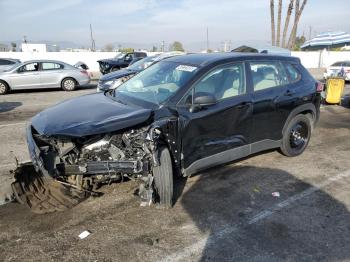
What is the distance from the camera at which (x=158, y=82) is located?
4.82 meters

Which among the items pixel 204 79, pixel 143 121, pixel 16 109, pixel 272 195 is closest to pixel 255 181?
pixel 272 195

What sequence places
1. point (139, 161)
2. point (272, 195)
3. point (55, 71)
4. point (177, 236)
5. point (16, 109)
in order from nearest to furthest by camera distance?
point (177, 236)
point (139, 161)
point (272, 195)
point (16, 109)
point (55, 71)

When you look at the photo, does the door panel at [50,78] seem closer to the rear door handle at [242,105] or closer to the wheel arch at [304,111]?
the wheel arch at [304,111]

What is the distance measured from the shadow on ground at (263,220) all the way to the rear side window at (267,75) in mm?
1342

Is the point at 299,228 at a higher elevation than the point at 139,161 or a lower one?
lower

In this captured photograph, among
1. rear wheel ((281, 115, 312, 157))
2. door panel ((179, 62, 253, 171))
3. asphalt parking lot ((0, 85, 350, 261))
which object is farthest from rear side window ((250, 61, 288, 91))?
asphalt parking lot ((0, 85, 350, 261))

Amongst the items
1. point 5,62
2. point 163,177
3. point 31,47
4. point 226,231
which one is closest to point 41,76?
point 5,62

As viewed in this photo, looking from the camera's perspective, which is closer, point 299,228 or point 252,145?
point 299,228

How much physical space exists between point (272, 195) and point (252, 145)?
2.89 ft

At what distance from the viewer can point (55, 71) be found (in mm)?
15492

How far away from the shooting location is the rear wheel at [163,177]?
3.92 meters

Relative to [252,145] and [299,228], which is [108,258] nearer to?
[299,228]

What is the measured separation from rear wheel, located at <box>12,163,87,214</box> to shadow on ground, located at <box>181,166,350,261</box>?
1383mm

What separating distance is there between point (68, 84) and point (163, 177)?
13001mm
